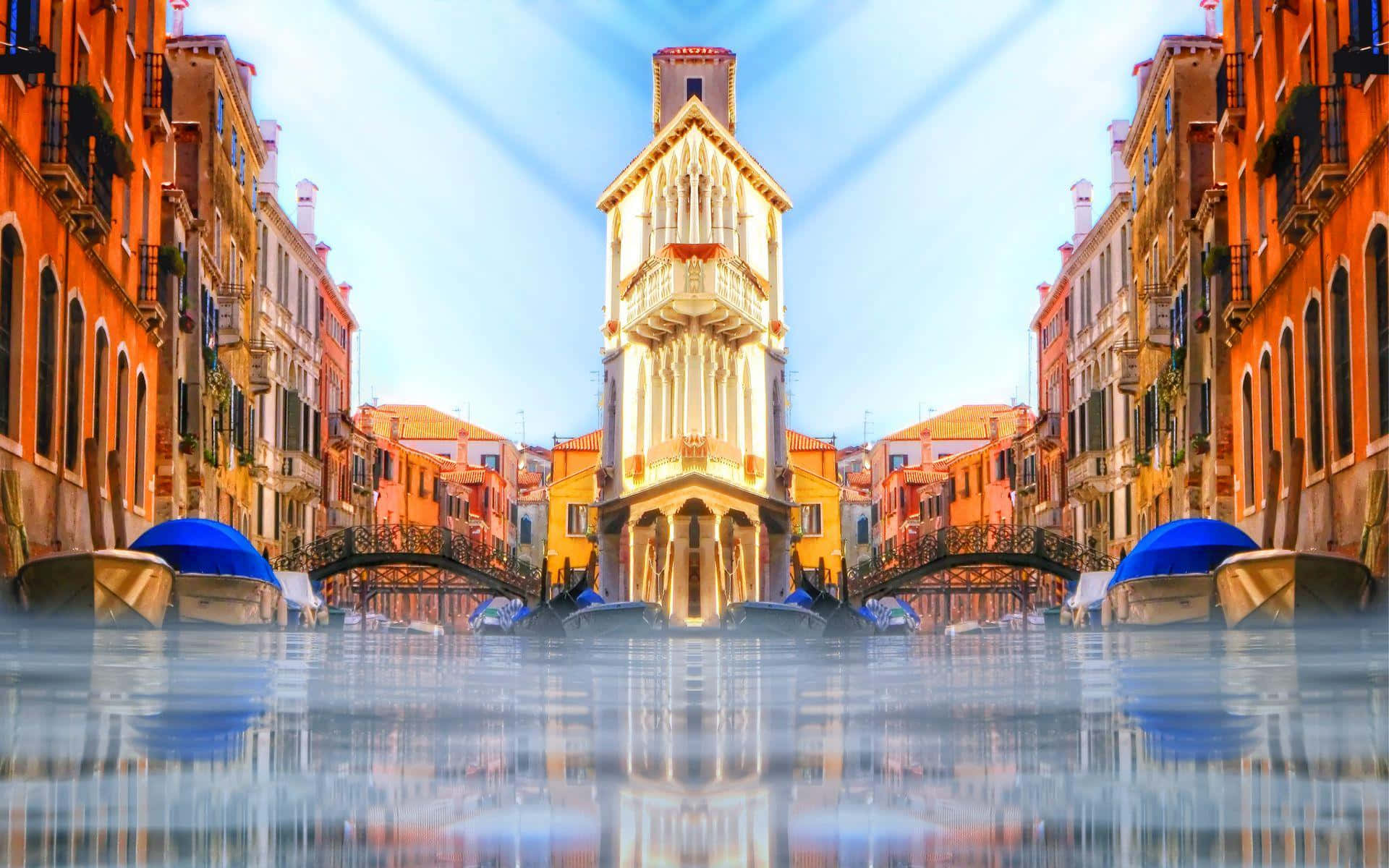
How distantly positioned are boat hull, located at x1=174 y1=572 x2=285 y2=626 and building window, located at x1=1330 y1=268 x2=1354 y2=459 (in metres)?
15.9

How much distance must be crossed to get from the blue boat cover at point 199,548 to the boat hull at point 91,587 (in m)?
4.92

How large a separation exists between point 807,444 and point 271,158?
2939 centimetres

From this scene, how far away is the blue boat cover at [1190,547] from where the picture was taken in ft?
78.8

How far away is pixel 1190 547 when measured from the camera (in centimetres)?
2419

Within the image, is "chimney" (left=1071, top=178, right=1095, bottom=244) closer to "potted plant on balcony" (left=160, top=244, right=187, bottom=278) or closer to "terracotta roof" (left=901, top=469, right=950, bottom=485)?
"terracotta roof" (left=901, top=469, right=950, bottom=485)

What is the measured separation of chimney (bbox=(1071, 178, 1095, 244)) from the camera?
54750mm

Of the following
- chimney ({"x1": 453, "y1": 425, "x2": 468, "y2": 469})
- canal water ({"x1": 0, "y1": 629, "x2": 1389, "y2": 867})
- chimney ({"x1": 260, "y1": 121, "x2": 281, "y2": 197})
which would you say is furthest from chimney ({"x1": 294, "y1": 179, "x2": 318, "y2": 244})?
canal water ({"x1": 0, "y1": 629, "x2": 1389, "y2": 867})

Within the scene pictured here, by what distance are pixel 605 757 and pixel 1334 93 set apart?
1925 centimetres

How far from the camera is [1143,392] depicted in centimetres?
3797

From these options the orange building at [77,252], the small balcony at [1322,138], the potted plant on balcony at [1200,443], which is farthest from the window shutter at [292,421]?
the small balcony at [1322,138]

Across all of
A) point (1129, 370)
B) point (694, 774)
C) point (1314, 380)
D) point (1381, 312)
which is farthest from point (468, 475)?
point (694, 774)

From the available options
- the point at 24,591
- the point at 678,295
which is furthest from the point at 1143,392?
the point at 24,591

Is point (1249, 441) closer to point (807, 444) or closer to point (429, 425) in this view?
point (807, 444)

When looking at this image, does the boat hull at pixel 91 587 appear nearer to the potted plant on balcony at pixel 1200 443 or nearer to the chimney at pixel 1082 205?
the potted plant on balcony at pixel 1200 443
